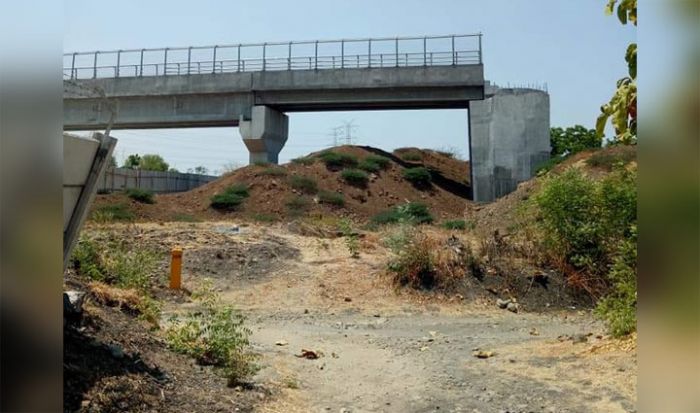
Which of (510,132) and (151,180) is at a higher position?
(510,132)

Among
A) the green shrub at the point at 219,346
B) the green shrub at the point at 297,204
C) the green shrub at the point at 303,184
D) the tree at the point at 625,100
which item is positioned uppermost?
the green shrub at the point at 303,184

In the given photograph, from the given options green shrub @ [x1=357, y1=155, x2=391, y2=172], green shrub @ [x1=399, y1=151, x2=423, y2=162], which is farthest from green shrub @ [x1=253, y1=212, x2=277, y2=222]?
green shrub @ [x1=399, y1=151, x2=423, y2=162]

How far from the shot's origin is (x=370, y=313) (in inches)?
382

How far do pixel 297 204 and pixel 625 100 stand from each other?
2566 cm

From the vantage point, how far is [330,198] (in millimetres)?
28891

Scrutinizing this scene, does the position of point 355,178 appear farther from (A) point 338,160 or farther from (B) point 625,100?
(B) point 625,100

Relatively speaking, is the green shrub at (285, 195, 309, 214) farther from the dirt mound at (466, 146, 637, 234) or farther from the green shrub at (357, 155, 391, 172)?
the dirt mound at (466, 146, 637, 234)

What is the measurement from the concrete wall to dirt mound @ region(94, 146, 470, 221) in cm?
306

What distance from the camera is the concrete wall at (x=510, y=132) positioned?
27.8m

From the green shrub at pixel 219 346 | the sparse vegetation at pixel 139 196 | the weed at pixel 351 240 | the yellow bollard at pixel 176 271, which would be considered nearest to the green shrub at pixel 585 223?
the weed at pixel 351 240

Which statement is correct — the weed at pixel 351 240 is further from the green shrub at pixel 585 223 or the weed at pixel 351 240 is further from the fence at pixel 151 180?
the fence at pixel 151 180

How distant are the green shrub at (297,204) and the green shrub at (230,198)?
2.34m

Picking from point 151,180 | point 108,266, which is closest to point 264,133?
point 151,180

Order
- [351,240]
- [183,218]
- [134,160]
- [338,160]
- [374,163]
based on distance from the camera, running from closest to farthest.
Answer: [351,240]
[183,218]
[338,160]
[374,163]
[134,160]
